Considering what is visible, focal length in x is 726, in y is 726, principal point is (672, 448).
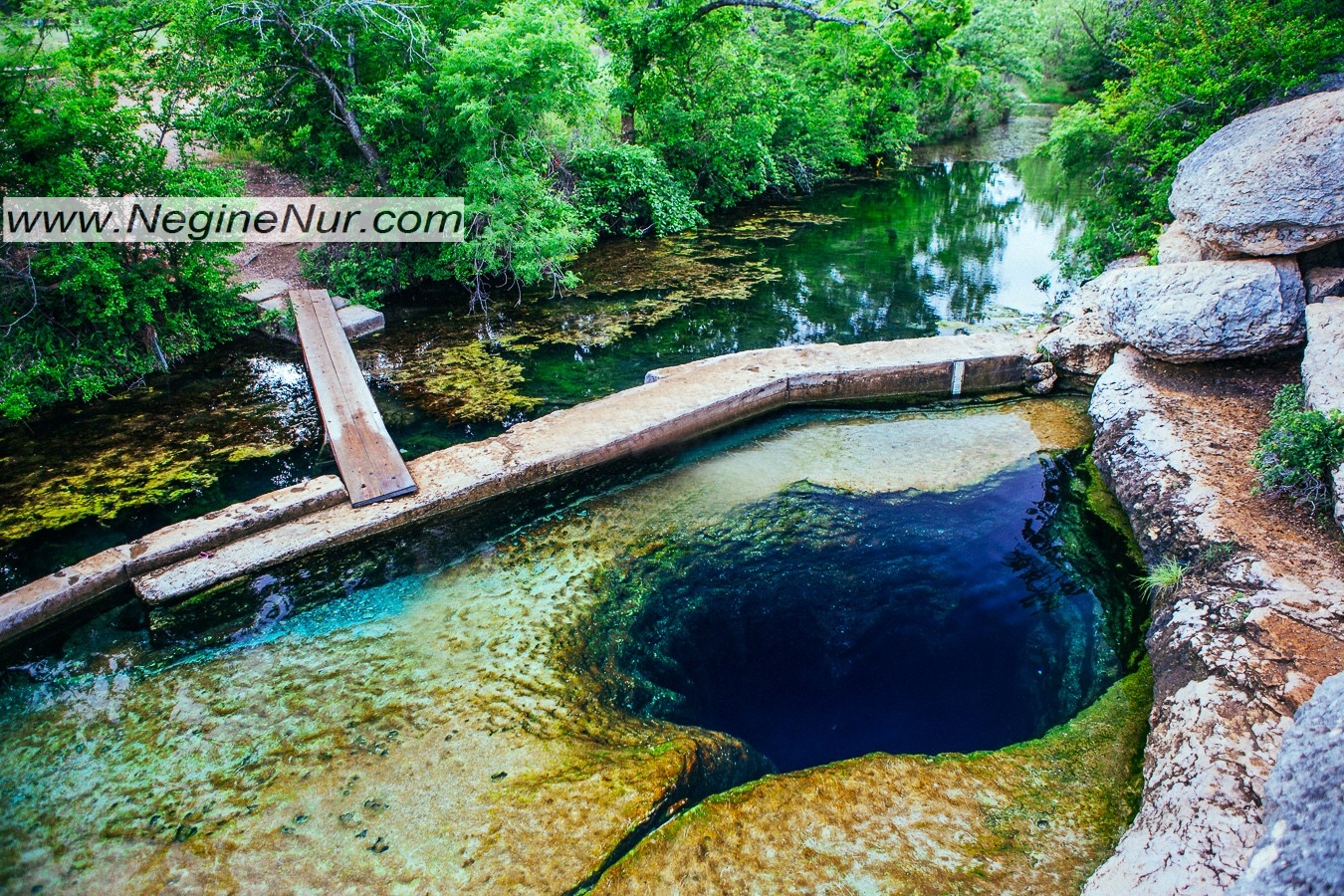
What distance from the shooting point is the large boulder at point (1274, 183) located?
4707 millimetres

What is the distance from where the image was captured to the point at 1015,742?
3.30 meters

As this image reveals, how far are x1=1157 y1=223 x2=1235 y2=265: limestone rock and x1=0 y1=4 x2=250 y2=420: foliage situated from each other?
8426 millimetres

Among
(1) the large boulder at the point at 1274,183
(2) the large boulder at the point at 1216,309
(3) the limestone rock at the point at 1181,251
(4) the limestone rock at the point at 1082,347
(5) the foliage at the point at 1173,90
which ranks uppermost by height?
(5) the foliage at the point at 1173,90

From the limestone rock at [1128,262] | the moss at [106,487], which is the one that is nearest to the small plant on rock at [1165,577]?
the limestone rock at [1128,262]

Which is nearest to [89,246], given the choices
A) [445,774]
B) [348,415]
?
[348,415]

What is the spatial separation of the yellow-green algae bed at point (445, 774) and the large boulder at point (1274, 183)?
3151 mm

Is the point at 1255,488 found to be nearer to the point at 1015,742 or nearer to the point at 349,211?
the point at 1015,742

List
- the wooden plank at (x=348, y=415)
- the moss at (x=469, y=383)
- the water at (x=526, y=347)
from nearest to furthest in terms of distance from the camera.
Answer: the wooden plank at (x=348, y=415) → the water at (x=526, y=347) → the moss at (x=469, y=383)

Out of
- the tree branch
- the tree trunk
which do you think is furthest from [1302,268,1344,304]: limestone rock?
the tree trunk

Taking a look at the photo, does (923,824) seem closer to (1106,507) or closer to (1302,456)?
(1302,456)

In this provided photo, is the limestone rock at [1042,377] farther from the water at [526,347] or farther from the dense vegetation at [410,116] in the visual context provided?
the dense vegetation at [410,116]

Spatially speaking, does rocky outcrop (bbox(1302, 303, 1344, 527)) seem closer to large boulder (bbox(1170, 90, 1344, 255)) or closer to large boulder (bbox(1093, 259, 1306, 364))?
large boulder (bbox(1093, 259, 1306, 364))

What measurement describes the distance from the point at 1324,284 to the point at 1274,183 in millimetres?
838

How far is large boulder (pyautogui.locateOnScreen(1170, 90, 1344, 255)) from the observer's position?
471cm
